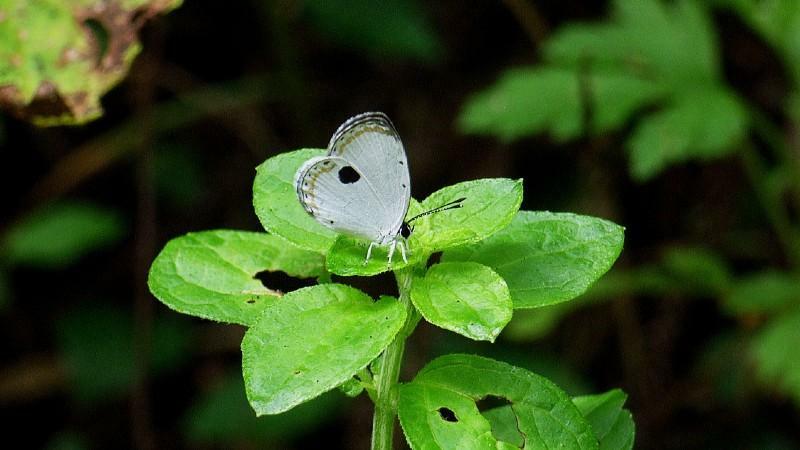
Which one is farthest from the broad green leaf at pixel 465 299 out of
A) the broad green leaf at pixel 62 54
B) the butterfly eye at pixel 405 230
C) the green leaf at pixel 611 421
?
the broad green leaf at pixel 62 54

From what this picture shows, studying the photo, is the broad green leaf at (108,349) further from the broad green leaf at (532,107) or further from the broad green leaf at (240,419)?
the broad green leaf at (532,107)

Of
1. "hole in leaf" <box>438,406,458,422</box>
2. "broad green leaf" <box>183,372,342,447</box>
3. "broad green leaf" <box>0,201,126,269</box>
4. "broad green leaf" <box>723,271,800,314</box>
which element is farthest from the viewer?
"broad green leaf" <box>0,201,126,269</box>

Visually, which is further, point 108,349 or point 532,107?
point 108,349

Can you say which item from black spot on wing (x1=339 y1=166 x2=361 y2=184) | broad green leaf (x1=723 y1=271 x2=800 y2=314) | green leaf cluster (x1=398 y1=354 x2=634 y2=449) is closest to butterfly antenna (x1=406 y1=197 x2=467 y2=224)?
black spot on wing (x1=339 y1=166 x2=361 y2=184)

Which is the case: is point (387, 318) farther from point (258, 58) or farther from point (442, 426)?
point (258, 58)

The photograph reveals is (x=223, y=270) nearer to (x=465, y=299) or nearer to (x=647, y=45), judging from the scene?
(x=465, y=299)

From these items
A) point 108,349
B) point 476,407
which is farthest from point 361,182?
point 108,349

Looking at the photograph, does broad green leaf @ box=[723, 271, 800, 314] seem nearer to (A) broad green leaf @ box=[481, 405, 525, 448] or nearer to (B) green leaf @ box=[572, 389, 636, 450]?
(B) green leaf @ box=[572, 389, 636, 450]

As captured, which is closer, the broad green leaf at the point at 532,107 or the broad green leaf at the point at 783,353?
the broad green leaf at the point at 783,353
